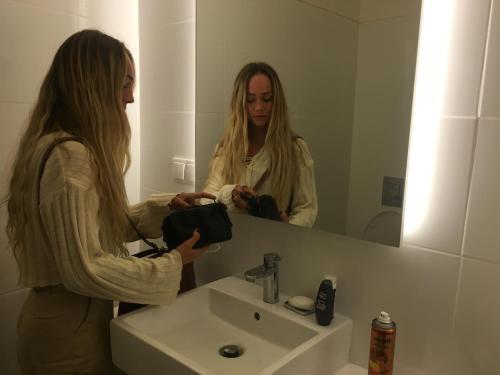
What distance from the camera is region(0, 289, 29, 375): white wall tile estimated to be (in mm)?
1573

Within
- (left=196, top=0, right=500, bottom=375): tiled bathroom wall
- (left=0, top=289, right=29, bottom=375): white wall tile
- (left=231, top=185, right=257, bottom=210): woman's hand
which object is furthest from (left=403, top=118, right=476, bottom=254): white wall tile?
(left=0, top=289, right=29, bottom=375): white wall tile

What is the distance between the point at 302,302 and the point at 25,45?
1.34 metres

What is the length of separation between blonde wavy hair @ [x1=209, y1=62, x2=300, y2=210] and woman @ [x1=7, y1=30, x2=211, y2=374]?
312 mm

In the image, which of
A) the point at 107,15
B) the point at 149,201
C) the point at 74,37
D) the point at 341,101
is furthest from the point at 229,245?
the point at 107,15

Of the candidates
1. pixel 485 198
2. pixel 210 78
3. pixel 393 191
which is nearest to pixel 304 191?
pixel 393 191

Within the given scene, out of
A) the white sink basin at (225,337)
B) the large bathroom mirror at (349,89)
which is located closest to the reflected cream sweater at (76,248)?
the white sink basin at (225,337)

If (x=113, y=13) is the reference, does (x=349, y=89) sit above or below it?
below

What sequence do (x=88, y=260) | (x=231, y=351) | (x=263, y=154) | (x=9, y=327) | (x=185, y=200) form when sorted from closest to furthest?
(x=88, y=260)
(x=231, y=351)
(x=263, y=154)
(x=185, y=200)
(x=9, y=327)

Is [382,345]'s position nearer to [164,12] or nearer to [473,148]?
[473,148]

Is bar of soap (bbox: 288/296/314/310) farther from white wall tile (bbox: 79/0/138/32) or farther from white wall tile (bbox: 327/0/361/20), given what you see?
white wall tile (bbox: 79/0/138/32)

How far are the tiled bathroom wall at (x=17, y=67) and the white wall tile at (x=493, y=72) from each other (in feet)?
4.79

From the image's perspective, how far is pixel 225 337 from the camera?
132 cm

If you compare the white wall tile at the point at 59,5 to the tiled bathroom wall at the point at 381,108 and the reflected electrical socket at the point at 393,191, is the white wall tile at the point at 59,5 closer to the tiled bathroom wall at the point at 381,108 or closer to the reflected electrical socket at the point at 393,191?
the tiled bathroom wall at the point at 381,108

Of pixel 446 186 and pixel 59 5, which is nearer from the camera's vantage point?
pixel 446 186
